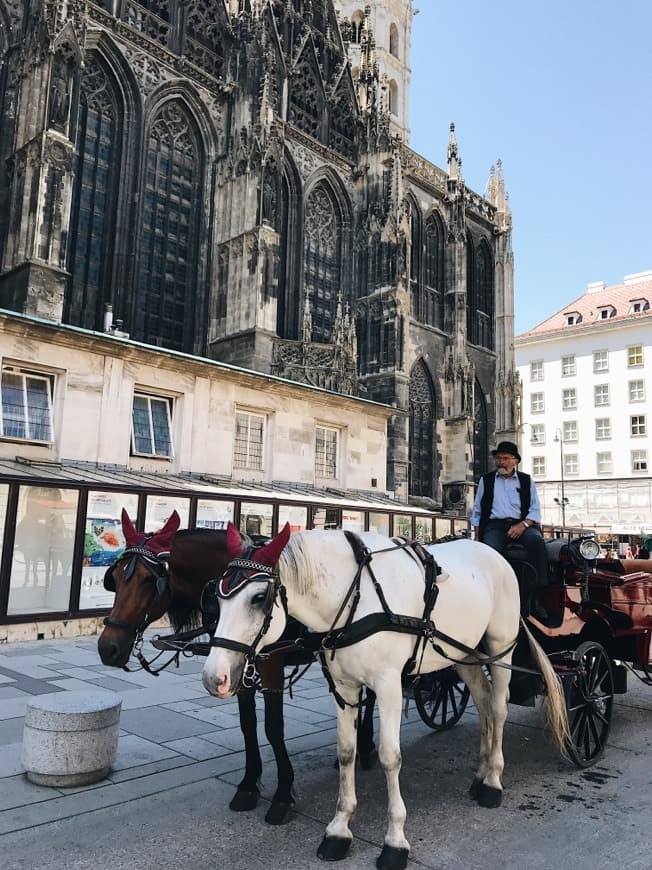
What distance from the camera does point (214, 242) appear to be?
2400 cm

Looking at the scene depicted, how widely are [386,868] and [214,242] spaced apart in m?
22.9

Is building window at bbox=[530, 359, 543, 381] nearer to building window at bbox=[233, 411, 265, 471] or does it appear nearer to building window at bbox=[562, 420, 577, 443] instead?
building window at bbox=[562, 420, 577, 443]

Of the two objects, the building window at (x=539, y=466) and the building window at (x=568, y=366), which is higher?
the building window at (x=568, y=366)

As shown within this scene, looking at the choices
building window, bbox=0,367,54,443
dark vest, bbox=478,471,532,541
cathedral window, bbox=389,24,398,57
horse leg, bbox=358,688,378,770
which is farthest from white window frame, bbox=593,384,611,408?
horse leg, bbox=358,688,378,770

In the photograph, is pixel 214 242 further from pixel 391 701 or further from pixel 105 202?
pixel 391 701

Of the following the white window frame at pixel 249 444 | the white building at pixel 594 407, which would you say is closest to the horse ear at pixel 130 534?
the white window frame at pixel 249 444

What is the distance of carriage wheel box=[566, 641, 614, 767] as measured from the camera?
5090mm

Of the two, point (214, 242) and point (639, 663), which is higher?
point (214, 242)

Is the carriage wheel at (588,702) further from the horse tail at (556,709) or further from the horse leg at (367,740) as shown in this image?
the horse leg at (367,740)

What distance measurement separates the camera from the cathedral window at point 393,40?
4606cm

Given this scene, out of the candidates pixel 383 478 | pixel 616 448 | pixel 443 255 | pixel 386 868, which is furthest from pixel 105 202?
pixel 616 448

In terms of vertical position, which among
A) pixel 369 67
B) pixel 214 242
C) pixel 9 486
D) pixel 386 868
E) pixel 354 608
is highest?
pixel 369 67

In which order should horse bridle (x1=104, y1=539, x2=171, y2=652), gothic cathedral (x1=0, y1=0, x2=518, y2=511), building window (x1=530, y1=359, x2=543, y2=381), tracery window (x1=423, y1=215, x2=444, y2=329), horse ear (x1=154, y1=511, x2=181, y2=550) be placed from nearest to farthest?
horse bridle (x1=104, y1=539, x2=171, y2=652) → horse ear (x1=154, y1=511, x2=181, y2=550) → gothic cathedral (x1=0, y1=0, x2=518, y2=511) → tracery window (x1=423, y1=215, x2=444, y2=329) → building window (x1=530, y1=359, x2=543, y2=381)

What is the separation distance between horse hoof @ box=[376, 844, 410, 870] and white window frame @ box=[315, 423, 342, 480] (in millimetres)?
13587
